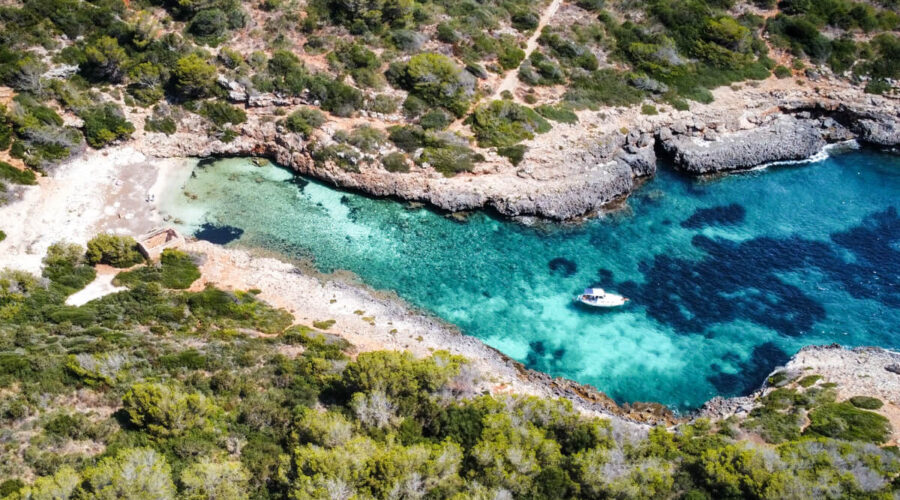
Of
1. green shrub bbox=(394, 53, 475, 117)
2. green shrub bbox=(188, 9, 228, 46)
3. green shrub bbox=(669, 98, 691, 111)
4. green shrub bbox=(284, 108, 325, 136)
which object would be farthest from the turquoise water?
green shrub bbox=(188, 9, 228, 46)

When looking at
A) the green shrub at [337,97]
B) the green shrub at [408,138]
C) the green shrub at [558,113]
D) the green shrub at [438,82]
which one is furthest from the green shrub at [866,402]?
the green shrub at [337,97]

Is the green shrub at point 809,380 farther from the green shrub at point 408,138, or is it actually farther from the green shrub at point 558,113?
the green shrub at point 408,138

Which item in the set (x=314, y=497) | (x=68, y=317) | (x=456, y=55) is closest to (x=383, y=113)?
(x=456, y=55)

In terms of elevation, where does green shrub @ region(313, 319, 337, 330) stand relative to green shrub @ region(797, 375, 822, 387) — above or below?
below

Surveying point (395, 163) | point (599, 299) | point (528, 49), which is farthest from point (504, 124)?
point (599, 299)

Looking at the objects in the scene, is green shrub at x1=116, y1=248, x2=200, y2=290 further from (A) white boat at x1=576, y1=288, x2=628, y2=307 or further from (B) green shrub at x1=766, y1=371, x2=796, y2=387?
(B) green shrub at x1=766, y1=371, x2=796, y2=387

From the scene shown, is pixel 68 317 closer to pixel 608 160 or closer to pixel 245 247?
pixel 245 247
